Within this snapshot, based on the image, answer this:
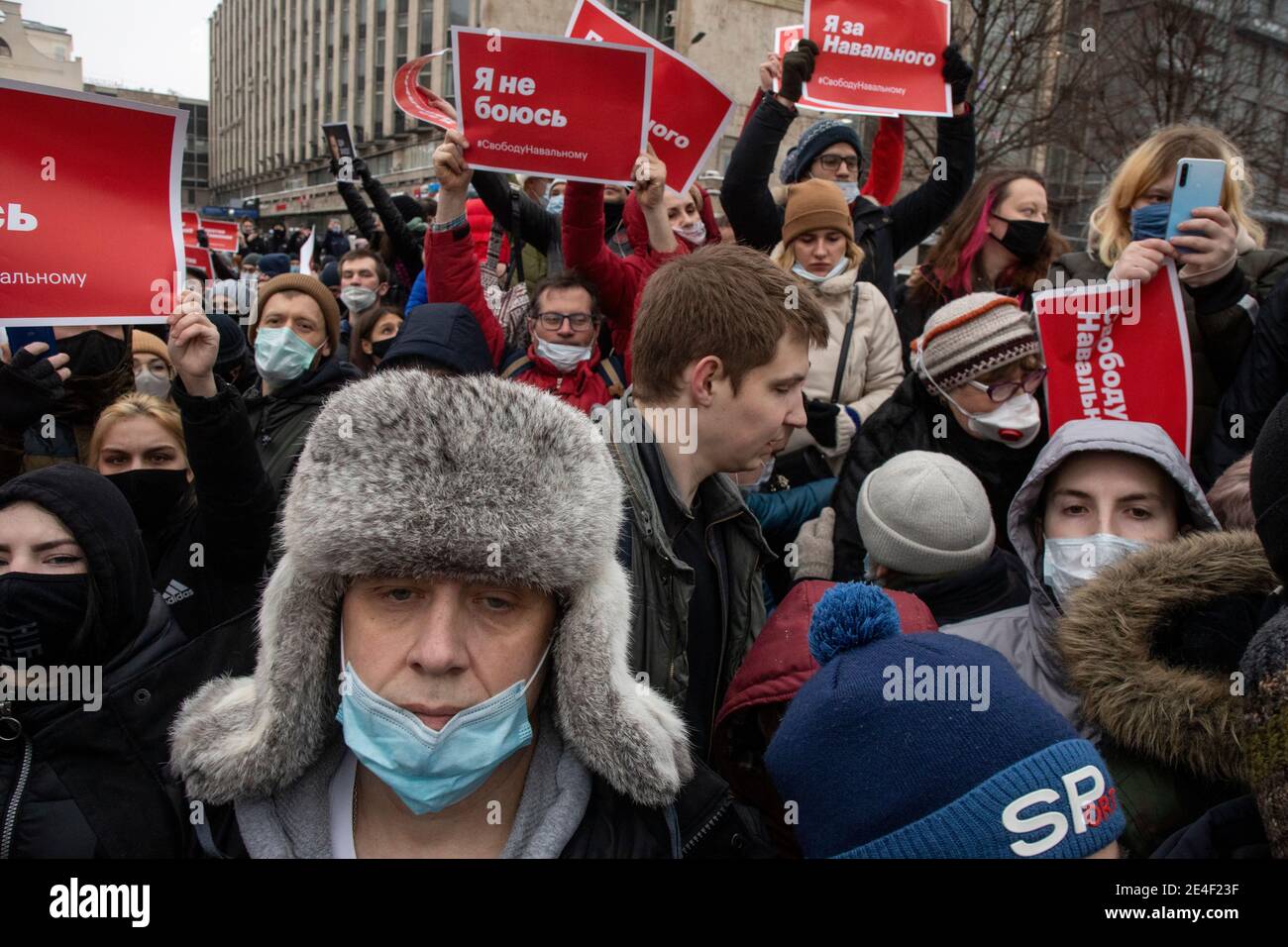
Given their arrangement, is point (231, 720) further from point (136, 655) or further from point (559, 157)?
point (559, 157)

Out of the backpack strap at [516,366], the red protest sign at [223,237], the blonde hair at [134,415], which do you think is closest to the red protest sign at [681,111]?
the backpack strap at [516,366]

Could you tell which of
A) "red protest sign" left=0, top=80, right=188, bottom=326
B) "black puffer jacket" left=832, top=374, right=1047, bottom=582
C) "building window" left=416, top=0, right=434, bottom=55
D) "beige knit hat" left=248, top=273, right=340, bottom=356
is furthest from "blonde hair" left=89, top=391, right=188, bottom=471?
"building window" left=416, top=0, right=434, bottom=55

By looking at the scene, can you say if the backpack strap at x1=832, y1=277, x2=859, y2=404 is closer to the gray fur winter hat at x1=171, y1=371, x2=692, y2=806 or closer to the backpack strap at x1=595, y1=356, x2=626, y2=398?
the backpack strap at x1=595, y1=356, x2=626, y2=398

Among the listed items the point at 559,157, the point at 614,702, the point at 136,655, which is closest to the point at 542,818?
the point at 614,702

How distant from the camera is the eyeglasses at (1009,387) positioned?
3193 mm

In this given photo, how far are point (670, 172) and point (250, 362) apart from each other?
7.38 feet

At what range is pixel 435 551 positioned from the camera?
160 centimetres

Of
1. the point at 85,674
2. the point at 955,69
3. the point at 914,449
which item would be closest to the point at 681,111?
the point at 955,69

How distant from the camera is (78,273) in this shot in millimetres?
2826

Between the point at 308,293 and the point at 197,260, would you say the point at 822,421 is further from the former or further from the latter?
the point at 197,260

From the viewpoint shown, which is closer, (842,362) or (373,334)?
(842,362)

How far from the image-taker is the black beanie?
4.72 feet

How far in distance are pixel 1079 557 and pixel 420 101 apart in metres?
5.40

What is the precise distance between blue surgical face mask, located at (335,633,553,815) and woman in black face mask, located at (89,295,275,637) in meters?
1.37
